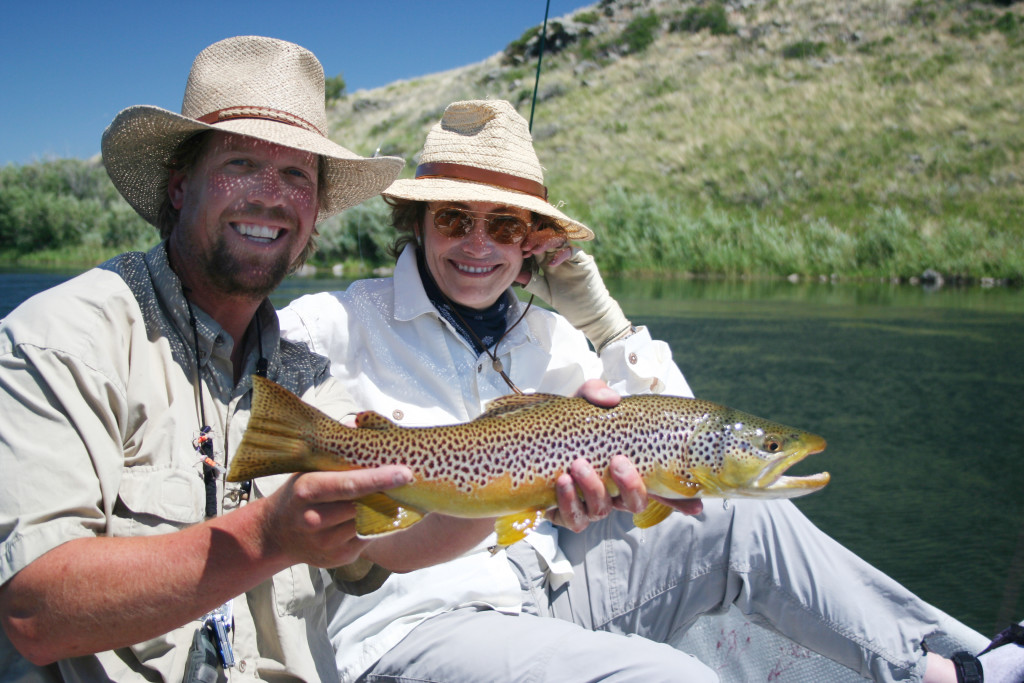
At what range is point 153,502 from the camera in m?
2.04

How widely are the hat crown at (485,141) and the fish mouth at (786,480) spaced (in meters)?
1.88

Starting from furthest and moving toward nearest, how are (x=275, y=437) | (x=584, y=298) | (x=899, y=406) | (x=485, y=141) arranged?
(x=899, y=406) → (x=584, y=298) → (x=485, y=141) → (x=275, y=437)

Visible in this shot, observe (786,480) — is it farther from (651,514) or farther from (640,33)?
(640,33)

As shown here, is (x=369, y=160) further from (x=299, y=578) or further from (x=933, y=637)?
(x=933, y=637)

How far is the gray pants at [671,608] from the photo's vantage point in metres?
2.50

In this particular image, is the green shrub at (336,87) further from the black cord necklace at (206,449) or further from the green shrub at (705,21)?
the black cord necklace at (206,449)

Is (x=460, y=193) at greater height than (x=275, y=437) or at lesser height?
greater

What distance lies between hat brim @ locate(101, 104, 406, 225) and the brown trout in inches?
41.5

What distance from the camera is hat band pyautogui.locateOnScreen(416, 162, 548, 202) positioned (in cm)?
359

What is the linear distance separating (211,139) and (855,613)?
3033 millimetres

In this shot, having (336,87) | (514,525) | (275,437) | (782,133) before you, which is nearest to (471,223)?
(514,525)

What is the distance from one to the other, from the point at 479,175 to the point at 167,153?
139 cm

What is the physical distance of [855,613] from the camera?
2.98 metres

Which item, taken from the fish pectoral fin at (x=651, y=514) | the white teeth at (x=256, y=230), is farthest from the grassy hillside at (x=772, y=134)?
the fish pectoral fin at (x=651, y=514)
